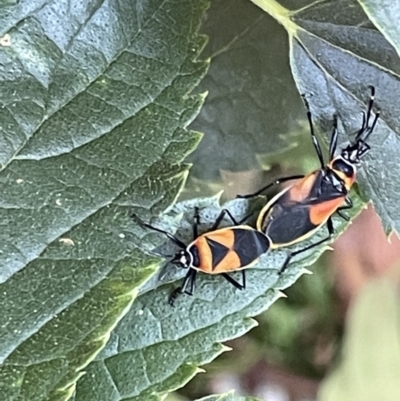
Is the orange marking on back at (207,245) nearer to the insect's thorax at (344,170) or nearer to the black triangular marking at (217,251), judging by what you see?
the black triangular marking at (217,251)

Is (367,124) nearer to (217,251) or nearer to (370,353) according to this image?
(217,251)

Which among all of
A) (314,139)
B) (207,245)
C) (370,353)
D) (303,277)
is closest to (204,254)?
(207,245)

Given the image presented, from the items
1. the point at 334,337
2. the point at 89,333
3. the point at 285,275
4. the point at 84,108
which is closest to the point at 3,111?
the point at 84,108

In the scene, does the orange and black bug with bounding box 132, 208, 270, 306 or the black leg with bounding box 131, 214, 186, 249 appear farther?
the orange and black bug with bounding box 132, 208, 270, 306

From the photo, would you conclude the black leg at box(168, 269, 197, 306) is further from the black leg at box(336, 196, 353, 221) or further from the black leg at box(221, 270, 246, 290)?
the black leg at box(336, 196, 353, 221)

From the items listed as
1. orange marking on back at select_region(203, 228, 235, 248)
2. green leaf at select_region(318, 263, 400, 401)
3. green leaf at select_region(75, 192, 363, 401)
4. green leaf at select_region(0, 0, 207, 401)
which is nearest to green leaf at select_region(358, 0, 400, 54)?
green leaf at select_region(0, 0, 207, 401)

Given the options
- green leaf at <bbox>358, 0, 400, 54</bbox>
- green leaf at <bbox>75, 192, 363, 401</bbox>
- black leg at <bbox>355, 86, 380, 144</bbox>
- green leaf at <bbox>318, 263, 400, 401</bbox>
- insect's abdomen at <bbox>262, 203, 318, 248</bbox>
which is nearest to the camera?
green leaf at <bbox>358, 0, 400, 54</bbox>

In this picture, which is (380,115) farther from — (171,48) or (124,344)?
(124,344)
